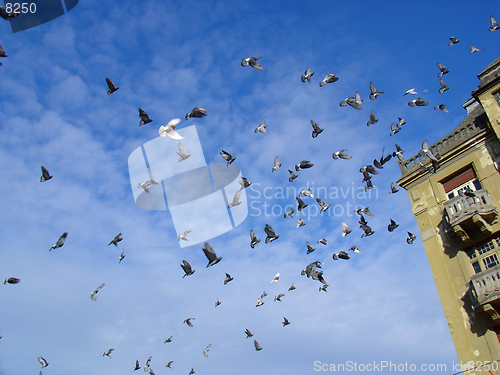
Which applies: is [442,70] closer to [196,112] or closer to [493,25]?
[493,25]

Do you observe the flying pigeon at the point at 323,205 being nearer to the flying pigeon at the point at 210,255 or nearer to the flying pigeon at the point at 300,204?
the flying pigeon at the point at 300,204

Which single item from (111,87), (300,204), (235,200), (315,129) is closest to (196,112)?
(111,87)

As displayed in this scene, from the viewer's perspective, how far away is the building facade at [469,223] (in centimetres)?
1778

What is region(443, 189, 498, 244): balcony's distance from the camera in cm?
1869

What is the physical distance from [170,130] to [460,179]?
732 inches

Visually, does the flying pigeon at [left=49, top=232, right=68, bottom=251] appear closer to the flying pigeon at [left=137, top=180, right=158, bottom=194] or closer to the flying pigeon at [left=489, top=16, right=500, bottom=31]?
the flying pigeon at [left=137, top=180, right=158, bottom=194]

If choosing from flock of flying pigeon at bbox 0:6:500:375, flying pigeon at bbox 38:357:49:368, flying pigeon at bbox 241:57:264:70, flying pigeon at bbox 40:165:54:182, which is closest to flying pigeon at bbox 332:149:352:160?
flock of flying pigeon at bbox 0:6:500:375

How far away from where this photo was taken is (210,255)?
14.3 m

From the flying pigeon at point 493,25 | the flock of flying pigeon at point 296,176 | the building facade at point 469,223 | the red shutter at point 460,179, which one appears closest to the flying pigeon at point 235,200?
the flock of flying pigeon at point 296,176

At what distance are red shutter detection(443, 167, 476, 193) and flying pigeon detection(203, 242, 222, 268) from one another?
54.8 ft

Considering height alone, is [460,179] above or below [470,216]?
above

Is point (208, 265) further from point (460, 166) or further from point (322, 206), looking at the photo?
point (460, 166)

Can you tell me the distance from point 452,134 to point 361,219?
10457mm

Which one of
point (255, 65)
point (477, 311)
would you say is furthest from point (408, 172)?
point (255, 65)
